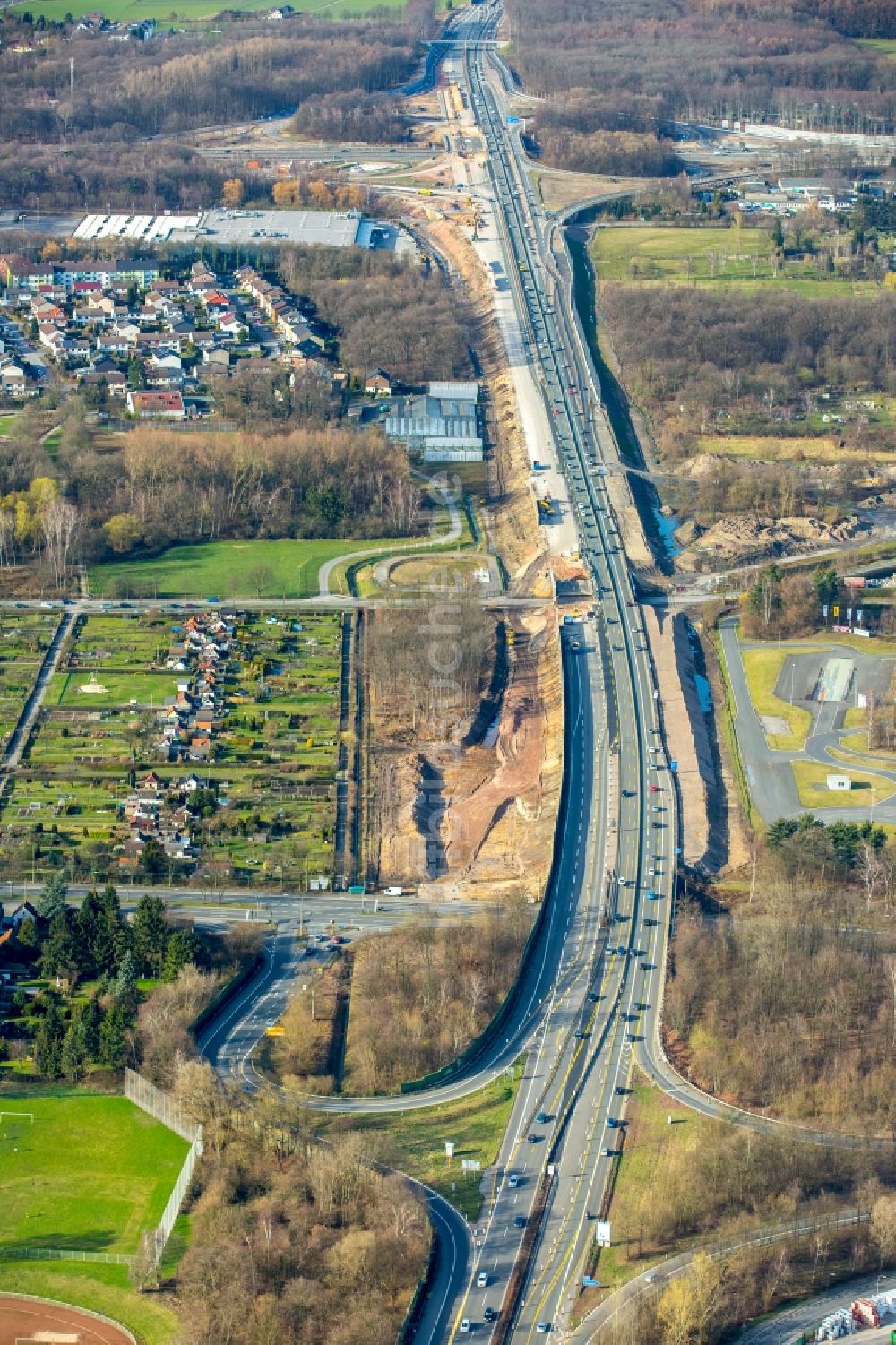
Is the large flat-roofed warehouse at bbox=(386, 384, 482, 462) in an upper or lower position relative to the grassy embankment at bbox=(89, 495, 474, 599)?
upper

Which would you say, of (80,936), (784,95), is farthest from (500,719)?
(784,95)

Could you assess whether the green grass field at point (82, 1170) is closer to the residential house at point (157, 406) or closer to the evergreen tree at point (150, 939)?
the evergreen tree at point (150, 939)

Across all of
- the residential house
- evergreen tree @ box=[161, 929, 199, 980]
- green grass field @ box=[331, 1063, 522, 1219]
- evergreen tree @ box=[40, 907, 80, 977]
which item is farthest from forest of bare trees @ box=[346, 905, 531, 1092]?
the residential house

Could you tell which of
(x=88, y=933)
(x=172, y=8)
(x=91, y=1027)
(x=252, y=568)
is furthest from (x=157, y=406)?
(x=172, y=8)

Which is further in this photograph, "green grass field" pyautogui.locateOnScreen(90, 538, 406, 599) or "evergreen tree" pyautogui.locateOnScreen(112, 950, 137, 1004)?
Result: "green grass field" pyautogui.locateOnScreen(90, 538, 406, 599)

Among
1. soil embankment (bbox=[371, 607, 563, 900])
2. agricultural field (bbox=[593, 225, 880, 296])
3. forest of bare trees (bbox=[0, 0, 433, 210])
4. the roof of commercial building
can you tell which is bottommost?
soil embankment (bbox=[371, 607, 563, 900])

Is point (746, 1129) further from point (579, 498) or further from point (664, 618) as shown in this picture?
point (579, 498)

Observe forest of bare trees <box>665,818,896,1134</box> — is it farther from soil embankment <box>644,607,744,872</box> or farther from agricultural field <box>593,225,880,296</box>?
agricultural field <box>593,225,880,296</box>

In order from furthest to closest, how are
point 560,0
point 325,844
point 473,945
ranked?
point 560,0 → point 325,844 → point 473,945
